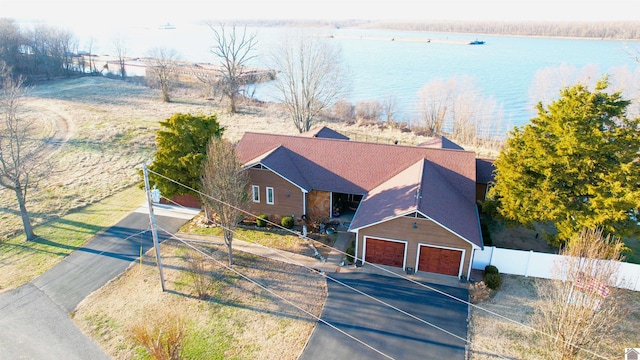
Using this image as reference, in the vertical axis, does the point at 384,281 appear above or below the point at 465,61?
below

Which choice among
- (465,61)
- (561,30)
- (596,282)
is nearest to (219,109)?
(596,282)

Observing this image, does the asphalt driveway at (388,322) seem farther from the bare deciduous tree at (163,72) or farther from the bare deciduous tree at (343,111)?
the bare deciduous tree at (163,72)

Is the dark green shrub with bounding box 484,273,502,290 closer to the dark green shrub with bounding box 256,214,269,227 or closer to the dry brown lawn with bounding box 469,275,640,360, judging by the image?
the dry brown lawn with bounding box 469,275,640,360

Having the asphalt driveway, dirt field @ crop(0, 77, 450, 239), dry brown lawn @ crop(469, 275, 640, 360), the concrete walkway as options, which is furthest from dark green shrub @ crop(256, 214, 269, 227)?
dry brown lawn @ crop(469, 275, 640, 360)

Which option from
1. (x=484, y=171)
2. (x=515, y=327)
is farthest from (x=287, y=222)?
(x=515, y=327)

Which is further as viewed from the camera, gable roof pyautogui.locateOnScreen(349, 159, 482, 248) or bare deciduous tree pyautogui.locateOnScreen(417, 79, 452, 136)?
bare deciduous tree pyautogui.locateOnScreen(417, 79, 452, 136)

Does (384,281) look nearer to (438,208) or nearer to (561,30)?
(438,208)

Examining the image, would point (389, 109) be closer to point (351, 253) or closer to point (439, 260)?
point (351, 253)
